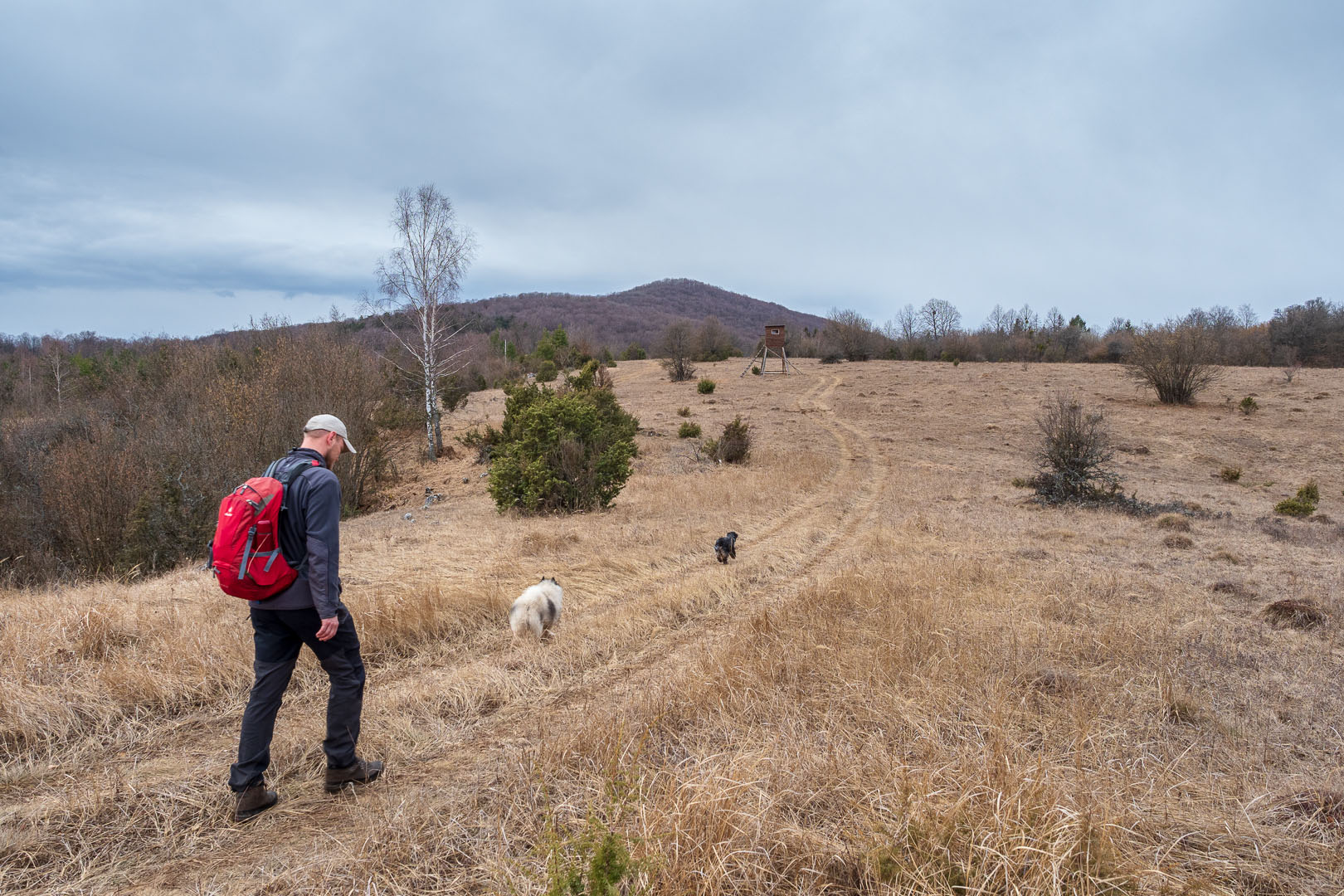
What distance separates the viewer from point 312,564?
3.33 meters

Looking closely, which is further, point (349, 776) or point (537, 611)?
point (537, 611)

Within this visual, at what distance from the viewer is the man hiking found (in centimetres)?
332

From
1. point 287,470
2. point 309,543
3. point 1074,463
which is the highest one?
point 287,470

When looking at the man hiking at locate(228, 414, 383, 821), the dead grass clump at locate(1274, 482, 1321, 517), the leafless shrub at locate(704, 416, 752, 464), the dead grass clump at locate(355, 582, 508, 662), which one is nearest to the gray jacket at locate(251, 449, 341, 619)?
the man hiking at locate(228, 414, 383, 821)

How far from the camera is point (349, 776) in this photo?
3.51 m

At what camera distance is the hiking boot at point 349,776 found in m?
3.48

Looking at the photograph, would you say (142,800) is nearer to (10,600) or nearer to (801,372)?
(10,600)

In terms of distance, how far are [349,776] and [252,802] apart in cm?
44

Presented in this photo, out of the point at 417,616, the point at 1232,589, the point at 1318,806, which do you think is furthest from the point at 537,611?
the point at 1232,589

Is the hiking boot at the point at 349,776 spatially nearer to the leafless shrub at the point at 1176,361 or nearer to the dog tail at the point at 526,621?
the dog tail at the point at 526,621

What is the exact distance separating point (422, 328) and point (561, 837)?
2347 centimetres

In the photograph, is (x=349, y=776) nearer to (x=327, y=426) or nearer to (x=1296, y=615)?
(x=327, y=426)

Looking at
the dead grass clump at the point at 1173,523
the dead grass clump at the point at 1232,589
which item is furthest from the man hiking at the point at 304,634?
the dead grass clump at the point at 1173,523

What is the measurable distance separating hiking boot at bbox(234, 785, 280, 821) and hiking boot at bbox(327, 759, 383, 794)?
26 centimetres
